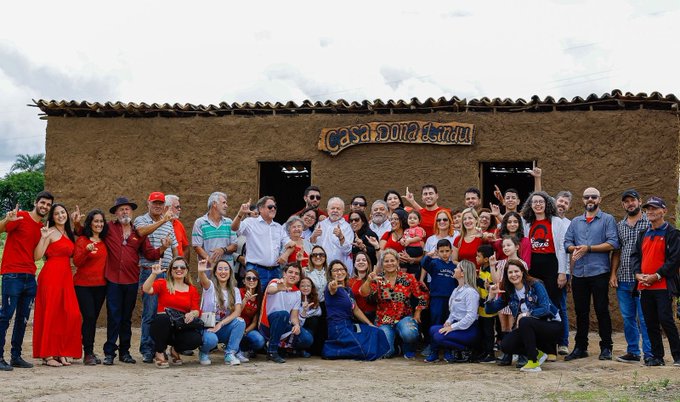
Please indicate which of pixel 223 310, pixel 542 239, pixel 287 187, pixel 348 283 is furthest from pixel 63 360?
pixel 287 187

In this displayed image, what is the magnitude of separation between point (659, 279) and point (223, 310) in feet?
14.1

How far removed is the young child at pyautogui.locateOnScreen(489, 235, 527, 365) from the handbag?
2999 mm

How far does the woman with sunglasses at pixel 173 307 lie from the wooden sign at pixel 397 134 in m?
3.48

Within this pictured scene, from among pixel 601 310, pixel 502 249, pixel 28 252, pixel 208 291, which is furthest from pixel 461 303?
pixel 28 252

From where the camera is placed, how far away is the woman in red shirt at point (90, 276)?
782cm

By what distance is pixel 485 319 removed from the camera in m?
7.94

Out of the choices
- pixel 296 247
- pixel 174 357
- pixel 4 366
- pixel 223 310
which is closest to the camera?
pixel 4 366

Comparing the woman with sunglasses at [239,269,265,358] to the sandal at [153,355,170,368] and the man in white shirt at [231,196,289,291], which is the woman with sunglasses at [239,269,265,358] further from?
the sandal at [153,355,170,368]

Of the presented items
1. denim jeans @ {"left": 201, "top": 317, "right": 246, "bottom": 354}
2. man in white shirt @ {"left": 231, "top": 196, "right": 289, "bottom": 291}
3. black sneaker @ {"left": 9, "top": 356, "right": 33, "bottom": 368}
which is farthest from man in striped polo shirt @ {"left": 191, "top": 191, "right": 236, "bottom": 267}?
black sneaker @ {"left": 9, "top": 356, "right": 33, "bottom": 368}

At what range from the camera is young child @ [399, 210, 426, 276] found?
27.5 feet

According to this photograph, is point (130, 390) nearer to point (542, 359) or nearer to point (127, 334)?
point (127, 334)

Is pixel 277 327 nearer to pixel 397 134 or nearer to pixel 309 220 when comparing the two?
pixel 309 220

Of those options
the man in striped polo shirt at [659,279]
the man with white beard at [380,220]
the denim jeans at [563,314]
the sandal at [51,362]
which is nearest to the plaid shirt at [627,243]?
the man in striped polo shirt at [659,279]

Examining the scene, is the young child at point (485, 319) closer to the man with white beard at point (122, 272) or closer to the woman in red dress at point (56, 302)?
the man with white beard at point (122, 272)
